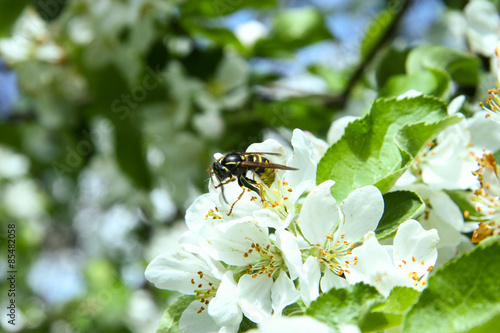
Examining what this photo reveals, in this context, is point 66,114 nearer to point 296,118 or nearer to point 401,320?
point 296,118

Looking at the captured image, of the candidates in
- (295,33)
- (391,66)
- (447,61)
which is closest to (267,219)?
(447,61)

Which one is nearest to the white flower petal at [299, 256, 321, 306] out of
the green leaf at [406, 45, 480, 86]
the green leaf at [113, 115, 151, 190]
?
the green leaf at [406, 45, 480, 86]

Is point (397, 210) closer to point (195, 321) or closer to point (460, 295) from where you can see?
point (460, 295)

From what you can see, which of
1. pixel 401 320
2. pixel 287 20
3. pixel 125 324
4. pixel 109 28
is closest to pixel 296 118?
pixel 287 20

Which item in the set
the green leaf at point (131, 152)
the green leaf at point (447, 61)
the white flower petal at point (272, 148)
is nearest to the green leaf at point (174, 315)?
the white flower petal at point (272, 148)

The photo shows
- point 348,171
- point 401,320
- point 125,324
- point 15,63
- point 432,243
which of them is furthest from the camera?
point 125,324

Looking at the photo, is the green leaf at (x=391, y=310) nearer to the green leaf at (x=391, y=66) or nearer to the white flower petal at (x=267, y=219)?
the white flower petal at (x=267, y=219)

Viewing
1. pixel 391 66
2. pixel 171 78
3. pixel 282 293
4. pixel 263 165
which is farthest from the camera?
pixel 171 78

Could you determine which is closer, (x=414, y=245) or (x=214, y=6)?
(x=414, y=245)
